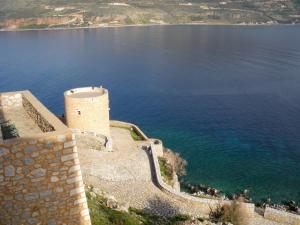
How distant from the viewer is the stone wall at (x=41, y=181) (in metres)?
6.11

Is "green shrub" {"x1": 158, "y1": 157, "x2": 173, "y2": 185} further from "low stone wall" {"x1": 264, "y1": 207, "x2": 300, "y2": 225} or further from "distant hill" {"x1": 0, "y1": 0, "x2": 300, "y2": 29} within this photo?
"distant hill" {"x1": 0, "y1": 0, "x2": 300, "y2": 29}

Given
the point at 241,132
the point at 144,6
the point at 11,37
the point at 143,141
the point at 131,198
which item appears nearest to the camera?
the point at 131,198

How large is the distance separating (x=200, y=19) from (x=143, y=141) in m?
138

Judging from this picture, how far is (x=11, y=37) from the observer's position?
11425 cm

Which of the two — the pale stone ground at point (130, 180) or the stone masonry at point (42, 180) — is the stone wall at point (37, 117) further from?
the pale stone ground at point (130, 180)

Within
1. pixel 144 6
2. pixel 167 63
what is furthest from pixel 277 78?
pixel 144 6

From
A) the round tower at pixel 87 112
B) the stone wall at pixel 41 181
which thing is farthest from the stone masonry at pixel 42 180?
the round tower at pixel 87 112

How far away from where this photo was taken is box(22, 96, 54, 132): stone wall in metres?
7.38

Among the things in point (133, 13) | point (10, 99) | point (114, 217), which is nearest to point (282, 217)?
point (114, 217)

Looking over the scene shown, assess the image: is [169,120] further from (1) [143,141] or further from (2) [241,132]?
(1) [143,141]

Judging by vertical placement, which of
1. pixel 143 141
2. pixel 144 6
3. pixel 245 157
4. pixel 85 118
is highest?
pixel 144 6

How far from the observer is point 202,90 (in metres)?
53.8

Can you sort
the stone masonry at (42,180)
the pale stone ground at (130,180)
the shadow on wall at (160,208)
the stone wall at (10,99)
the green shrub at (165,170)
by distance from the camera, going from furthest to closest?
the green shrub at (165,170) < the pale stone ground at (130,180) < the shadow on wall at (160,208) < the stone wall at (10,99) < the stone masonry at (42,180)

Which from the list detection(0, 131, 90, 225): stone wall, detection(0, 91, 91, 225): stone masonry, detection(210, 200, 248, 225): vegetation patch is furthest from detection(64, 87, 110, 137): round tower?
detection(0, 131, 90, 225): stone wall
